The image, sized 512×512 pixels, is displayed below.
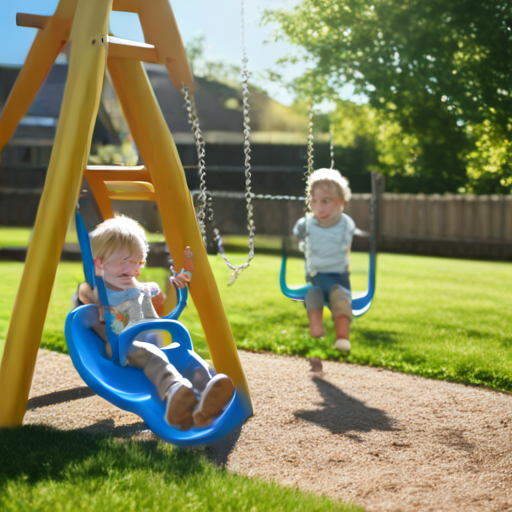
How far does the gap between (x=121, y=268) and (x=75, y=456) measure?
1001 millimetres

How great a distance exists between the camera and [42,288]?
10.1 ft

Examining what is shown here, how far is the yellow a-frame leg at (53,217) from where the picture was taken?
3.07 meters

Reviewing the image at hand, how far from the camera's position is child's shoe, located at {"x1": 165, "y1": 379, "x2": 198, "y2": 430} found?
2.81m

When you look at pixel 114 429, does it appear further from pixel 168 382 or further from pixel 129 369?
pixel 168 382

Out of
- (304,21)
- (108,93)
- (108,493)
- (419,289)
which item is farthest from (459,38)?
(108,493)

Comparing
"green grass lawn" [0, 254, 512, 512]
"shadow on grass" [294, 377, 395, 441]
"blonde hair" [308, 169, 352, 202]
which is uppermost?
"blonde hair" [308, 169, 352, 202]

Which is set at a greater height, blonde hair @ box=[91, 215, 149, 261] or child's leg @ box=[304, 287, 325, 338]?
blonde hair @ box=[91, 215, 149, 261]

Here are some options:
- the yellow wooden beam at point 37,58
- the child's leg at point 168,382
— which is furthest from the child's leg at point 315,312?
the yellow wooden beam at point 37,58

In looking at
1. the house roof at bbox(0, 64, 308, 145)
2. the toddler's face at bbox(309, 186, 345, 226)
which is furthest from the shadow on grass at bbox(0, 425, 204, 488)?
the house roof at bbox(0, 64, 308, 145)

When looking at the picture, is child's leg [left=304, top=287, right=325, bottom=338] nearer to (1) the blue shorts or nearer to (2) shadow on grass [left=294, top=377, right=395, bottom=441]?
(1) the blue shorts

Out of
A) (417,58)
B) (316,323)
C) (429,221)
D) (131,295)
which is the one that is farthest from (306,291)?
(429,221)

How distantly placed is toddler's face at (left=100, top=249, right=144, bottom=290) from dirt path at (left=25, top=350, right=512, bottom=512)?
0.82m

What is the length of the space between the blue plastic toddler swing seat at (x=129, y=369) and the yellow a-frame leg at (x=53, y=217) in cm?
18

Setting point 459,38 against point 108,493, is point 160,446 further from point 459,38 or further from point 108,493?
point 459,38
